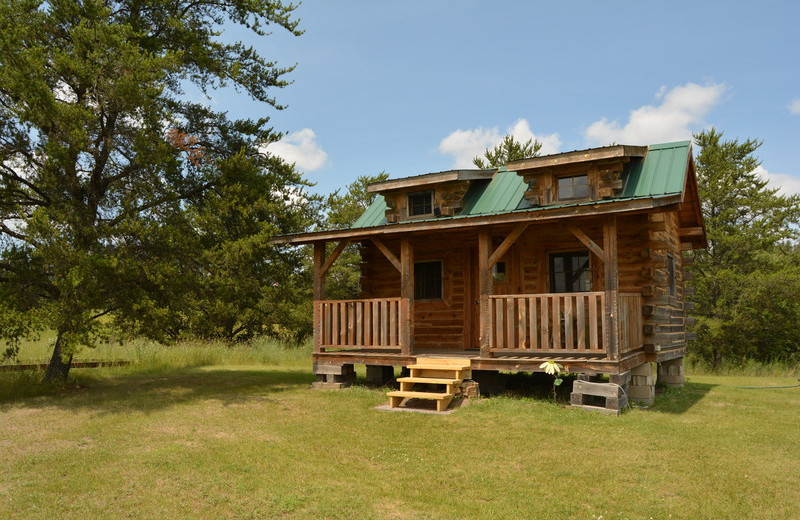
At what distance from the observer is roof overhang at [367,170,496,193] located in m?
13.4

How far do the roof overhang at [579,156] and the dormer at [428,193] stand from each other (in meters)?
1.60

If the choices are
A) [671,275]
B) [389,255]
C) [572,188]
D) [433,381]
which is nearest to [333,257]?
[389,255]

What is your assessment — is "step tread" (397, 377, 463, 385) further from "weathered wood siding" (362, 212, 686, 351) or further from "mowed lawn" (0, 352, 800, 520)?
"weathered wood siding" (362, 212, 686, 351)

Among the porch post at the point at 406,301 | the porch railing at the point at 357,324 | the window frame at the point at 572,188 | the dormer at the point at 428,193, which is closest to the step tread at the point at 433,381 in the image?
the porch post at the point at 406,301

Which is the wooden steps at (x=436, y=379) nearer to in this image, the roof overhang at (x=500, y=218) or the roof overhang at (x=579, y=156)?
the roof overhang at (x=500, y=218)

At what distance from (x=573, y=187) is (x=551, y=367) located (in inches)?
163

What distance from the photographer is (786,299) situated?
24547 millimetres

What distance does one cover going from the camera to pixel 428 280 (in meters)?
14.4

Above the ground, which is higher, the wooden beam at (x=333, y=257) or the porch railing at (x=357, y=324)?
the wooden beam at (x=333, y=257)

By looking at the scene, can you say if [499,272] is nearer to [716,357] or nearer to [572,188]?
[572,188]

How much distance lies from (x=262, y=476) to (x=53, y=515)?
1986 mm

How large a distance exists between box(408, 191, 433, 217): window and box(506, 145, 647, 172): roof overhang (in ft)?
7.73

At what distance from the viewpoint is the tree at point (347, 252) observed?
30.3 meters

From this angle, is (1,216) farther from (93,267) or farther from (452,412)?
(452,412)
